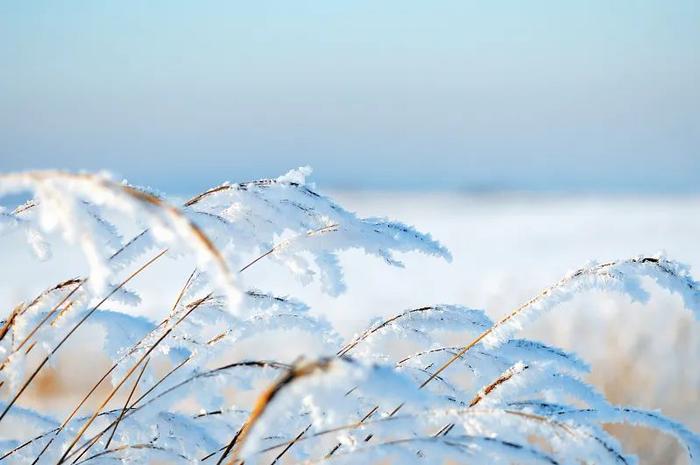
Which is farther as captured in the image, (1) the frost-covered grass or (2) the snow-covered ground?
(2) the snow-covered ground

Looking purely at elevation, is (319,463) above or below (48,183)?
below

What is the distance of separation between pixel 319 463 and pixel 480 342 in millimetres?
443

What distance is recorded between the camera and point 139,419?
4.95 ft

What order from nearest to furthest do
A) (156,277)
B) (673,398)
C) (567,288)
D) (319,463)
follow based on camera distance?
(319,463) < (567,288) < (673,398) < (156,277)

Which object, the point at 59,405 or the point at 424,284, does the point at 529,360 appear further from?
the point at 424,284

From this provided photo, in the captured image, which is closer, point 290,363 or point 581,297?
point 290,363

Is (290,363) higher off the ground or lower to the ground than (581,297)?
lower

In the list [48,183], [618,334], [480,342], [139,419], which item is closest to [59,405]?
[618,334]

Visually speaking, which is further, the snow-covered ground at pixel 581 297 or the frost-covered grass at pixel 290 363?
the snow-covered ground at pixel 581 297

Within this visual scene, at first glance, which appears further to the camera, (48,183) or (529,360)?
(529,360)

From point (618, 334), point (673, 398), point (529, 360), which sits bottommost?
point (529, 360)

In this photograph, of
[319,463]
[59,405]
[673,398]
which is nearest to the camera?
[319,463]

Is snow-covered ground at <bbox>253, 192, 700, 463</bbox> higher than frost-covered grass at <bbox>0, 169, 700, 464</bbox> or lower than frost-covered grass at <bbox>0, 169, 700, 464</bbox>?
higher

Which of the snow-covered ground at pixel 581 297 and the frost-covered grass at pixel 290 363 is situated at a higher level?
the snow-covered ground at pixel 581 297
